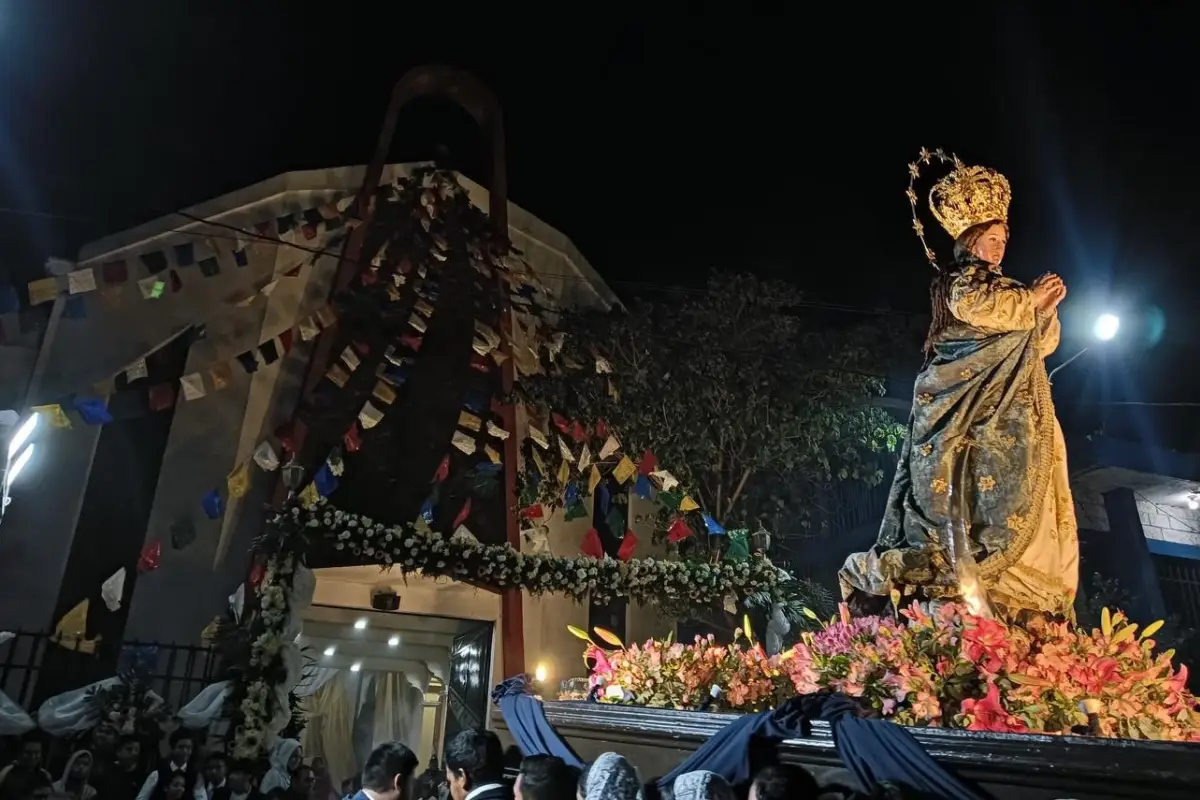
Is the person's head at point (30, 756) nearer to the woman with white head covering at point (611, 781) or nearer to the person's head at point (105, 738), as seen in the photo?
the person's head at point (105, 738)

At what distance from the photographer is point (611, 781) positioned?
2754 mm

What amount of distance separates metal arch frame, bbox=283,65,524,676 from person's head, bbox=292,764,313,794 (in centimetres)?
336

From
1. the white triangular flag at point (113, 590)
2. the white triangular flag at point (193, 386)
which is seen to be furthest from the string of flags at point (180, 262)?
the white triangular flag at point (113, 590)

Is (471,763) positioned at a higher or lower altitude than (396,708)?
lower

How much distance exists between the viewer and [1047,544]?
4.72 m

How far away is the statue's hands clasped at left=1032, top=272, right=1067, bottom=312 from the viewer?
5020 millimetres

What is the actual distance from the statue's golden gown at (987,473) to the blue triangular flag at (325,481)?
247 inches

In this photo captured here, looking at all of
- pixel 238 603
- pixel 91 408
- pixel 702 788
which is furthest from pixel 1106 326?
pixel 91 408

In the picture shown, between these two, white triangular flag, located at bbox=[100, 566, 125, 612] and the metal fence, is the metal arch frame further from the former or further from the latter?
the metal fence

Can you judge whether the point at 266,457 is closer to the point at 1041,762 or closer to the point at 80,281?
the point at 80,281

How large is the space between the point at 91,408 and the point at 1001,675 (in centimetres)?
834

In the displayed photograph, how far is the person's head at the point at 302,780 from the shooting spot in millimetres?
7730

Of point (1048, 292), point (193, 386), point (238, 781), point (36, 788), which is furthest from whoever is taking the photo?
point (193, 386)

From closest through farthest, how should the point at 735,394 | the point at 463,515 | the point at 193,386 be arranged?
the point at 193,386
the point at 463,515
the point at 735,394
